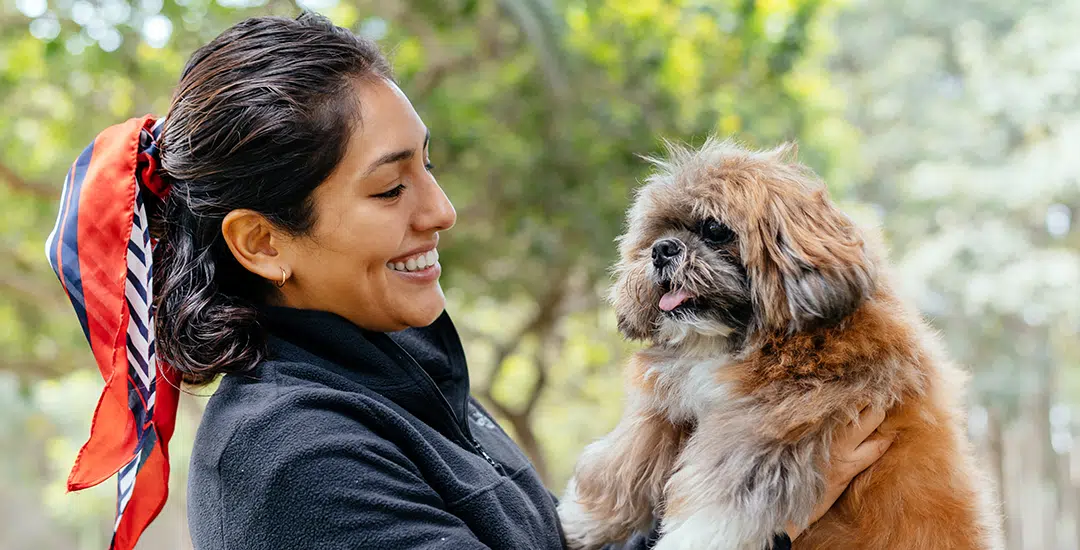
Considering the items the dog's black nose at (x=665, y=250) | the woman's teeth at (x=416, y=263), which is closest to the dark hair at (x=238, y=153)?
the woman's teeth at (x=416, y=263)

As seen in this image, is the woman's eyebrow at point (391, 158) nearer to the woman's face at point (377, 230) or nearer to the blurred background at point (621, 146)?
the woman's face at point (377, 230)

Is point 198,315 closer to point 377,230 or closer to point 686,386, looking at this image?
point 377,230

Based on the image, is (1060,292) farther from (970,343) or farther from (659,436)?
(659,436)

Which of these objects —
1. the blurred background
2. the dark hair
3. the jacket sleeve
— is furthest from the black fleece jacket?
the blurred background

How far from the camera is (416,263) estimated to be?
1.99m

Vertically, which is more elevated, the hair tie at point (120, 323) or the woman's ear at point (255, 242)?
A: the woman's ear at point (255, 242)

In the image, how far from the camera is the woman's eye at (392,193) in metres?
1.86

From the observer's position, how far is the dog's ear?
195cm

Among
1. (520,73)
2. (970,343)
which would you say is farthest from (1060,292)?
(520,73)

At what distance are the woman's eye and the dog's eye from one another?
695mm

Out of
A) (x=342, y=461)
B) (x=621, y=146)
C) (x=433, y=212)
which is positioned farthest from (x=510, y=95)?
(x=342, y=461)

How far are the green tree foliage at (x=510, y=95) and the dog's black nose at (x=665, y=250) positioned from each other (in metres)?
3.73

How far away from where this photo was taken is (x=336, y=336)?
6.13ft

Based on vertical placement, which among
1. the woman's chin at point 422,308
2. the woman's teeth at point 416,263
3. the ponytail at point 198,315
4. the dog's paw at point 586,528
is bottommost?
the dog's paw at point 586,528
